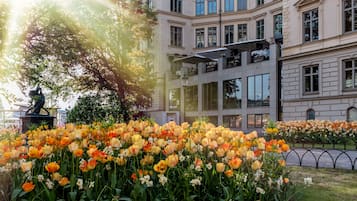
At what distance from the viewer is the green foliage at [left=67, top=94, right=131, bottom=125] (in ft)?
85.4

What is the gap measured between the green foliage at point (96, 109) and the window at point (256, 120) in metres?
12.3

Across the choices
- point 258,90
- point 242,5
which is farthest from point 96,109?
point 242,5

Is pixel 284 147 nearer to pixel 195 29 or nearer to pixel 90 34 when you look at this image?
pixel 90 34

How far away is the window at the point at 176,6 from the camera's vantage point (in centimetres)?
4444

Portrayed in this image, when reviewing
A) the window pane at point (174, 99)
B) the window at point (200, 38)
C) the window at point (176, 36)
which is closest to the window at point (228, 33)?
the window at point (200, 38)

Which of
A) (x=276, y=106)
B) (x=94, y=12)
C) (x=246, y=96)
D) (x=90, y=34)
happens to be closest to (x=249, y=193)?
(x=90, y=34)

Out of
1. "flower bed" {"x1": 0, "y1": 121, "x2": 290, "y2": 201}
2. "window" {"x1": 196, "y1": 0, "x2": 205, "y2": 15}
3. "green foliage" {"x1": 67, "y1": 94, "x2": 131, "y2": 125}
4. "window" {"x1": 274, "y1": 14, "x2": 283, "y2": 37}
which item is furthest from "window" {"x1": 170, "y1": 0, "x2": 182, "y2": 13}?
"flower bed" {"x1": 0, "y1": 121, "x2": 290, "y2": 201}

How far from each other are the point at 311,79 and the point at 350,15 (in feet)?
18.3

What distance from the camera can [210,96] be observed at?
38312 millimetres

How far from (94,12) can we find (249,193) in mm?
23439

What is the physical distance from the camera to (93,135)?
5156 millimetres

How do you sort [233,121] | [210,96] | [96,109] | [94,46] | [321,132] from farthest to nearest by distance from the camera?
[210,96]
[233,121]
[96,109]
[94,46]
[321,132]

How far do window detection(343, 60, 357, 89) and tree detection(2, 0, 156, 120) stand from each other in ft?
49.2

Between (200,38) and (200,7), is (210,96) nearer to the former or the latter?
(200,38)
